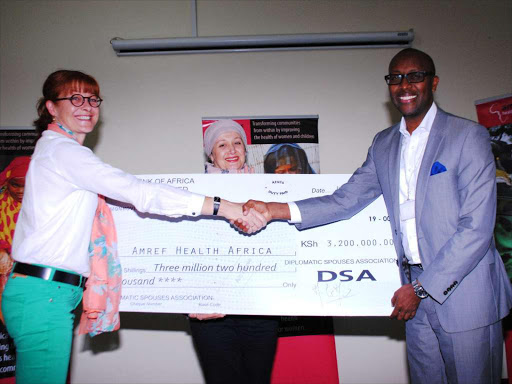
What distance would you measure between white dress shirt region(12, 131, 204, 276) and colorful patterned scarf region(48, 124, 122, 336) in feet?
0.54

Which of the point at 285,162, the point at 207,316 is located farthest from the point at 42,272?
the point at 285,162

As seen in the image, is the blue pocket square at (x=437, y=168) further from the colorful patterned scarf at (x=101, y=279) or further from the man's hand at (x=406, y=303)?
the colorful patterned scarf at (x=101, y=279)

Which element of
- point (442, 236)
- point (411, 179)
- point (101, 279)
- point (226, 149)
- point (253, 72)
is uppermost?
point (253, 72)

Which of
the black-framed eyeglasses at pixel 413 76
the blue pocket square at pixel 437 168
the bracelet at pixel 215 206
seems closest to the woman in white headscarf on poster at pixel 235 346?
the bracelet at pixel 215 206

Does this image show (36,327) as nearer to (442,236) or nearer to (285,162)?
(442,236)

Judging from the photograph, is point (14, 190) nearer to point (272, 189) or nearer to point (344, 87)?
point (272, 189)

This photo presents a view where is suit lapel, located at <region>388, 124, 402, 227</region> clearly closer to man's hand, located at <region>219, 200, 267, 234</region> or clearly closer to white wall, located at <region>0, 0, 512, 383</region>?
man's hand, located at <region>219, 200, 267, 234</region>

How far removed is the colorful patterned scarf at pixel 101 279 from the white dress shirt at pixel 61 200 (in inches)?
6.5

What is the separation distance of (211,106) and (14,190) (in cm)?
174

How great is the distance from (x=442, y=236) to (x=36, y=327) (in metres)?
1.91

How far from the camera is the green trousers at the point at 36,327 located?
1.70 m

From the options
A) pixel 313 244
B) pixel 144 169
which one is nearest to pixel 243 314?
pixel 313 244

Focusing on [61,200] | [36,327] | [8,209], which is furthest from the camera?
[8,209]

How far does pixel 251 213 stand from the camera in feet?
7.83
